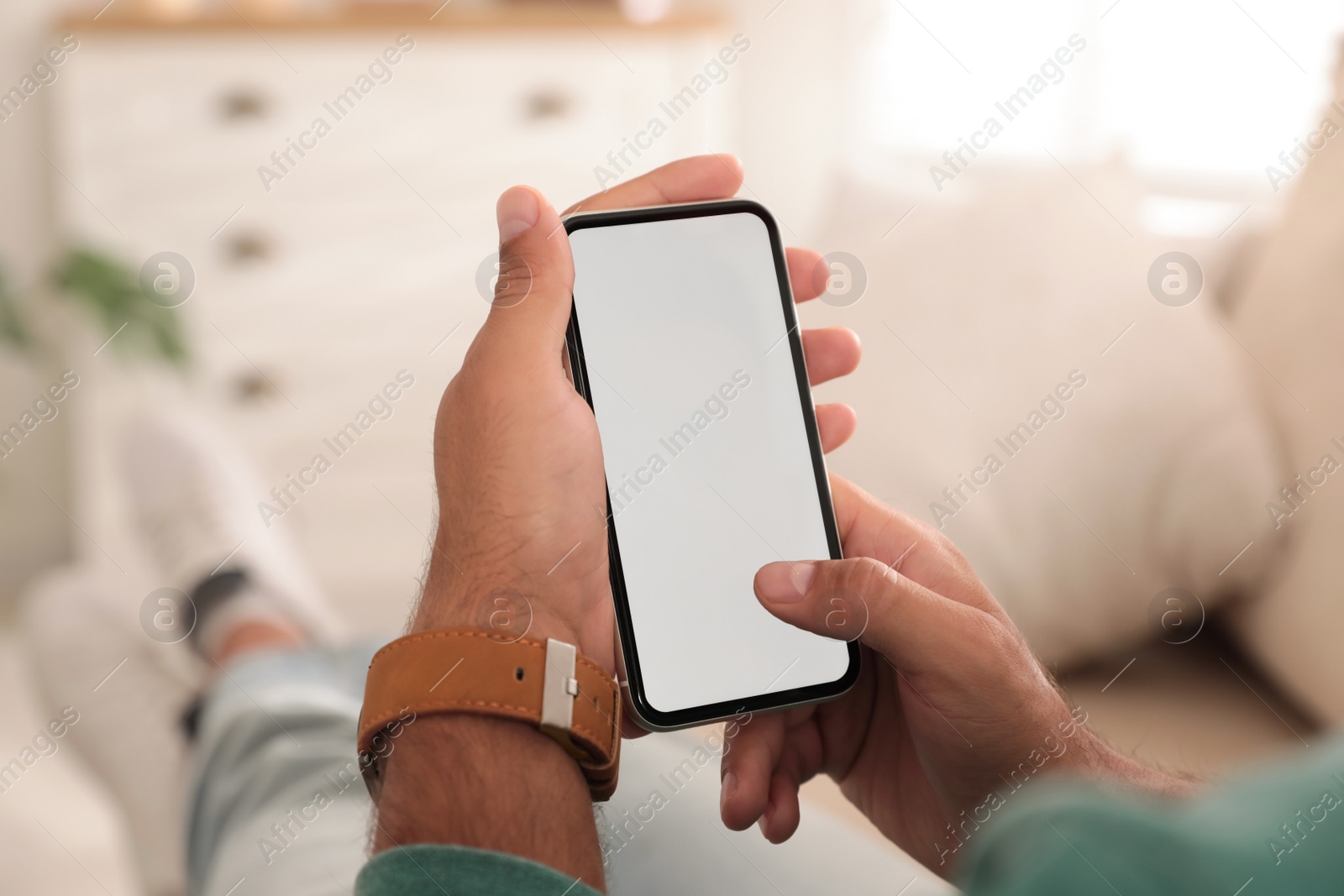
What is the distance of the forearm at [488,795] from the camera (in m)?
0.40

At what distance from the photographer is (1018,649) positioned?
51 cm

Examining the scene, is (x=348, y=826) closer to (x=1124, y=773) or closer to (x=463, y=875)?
(x=463, y=875)

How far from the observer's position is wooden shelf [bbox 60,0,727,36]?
5.00 feet

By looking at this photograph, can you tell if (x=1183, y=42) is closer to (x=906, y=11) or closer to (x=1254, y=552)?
(x=906, y=11)

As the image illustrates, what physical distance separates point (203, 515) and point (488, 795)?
1.01 meters

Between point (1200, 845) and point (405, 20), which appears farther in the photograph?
point (405, 20)

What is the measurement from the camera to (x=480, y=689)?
17.2 inches

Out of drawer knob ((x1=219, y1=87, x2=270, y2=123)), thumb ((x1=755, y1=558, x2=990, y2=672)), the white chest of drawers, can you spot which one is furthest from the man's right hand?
drawer knob ((x1=219, y1=87, x2=270, y2=123))

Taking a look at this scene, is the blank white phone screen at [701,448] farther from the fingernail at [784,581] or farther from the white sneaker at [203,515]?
the white sneaker at [203,515]

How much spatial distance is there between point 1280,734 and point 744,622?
0.46 m

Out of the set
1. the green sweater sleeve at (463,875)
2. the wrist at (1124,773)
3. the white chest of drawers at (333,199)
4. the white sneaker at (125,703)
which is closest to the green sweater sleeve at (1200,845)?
the green sweater sleeve at (463,875)

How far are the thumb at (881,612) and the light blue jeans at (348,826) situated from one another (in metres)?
0.17

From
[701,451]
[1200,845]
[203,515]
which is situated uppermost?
[1200,845]

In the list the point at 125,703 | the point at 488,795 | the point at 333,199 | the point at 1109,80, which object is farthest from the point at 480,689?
the point at 1109,80
